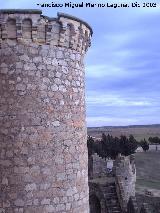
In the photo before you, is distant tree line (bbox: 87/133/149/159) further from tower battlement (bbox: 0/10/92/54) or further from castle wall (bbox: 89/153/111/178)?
tower battlement (bbox: 0/10/92/54)

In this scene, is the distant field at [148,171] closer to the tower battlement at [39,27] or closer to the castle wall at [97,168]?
the castle wall at [97,168]

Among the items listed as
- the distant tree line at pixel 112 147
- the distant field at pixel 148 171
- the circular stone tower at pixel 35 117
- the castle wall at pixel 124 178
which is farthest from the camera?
Result: the distant tree line at pixel 112 147

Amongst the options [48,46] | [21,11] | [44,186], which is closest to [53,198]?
[44,186]

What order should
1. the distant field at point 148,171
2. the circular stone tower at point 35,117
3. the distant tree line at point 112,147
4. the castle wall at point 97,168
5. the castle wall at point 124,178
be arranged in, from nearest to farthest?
1. the circular stone tower at point 35,117
2. the castle wall at point 124,178
3. the castle wall at point 97,168
4. the distant field at point 148,171
5. the distant tree line at point 112,147

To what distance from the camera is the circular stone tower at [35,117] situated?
7.37 m

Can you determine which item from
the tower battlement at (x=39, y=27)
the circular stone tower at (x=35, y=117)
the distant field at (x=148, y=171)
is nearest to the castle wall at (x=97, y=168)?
the distant field at (x=148, y=171)

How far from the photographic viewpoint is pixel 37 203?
738cm

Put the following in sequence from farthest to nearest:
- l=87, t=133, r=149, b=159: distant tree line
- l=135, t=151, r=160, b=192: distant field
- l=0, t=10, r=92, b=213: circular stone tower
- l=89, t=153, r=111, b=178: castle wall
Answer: l=87, t=133, r=149, b=159: distant tree line
l=135, t=151, r=160, b=192: distant field
l=89, t=153, r=111, b=178: castle wall
l=0, t=10, r=92, b=213: circular stone tower

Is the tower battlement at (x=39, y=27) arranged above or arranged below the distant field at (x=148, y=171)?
above

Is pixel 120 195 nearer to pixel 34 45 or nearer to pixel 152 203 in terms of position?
pixel 152 203

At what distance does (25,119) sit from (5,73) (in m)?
0.88

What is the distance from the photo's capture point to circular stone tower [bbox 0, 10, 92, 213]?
737 cm

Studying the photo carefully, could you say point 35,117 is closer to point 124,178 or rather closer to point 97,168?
point 124,178

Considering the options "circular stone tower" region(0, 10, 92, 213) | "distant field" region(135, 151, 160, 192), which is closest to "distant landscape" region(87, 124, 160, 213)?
"distant field" region(135, 151, 160, 192)
